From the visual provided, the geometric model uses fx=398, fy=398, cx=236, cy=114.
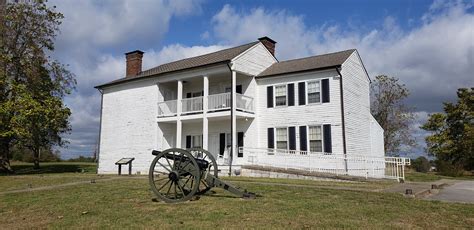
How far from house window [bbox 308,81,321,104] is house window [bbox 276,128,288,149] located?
7.01ft

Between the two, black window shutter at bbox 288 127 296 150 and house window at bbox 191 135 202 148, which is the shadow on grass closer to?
house window at bbox 191 135 202 148

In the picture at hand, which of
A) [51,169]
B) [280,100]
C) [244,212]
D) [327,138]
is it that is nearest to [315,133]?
[327,138]

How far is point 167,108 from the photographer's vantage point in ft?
79.6

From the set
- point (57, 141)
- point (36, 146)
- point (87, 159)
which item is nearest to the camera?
point (36, 146)

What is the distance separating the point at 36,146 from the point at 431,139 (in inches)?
1210

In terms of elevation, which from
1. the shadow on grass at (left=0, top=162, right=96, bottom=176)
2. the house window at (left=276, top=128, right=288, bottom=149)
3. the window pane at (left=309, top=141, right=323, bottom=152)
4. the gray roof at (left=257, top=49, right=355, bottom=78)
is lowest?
the shadow on grass at (left=0, top=162, right=96, bottom=176)

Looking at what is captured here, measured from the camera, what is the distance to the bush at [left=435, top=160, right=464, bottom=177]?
25500mm

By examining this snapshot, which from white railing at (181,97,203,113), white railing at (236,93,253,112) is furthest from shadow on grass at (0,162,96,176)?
white railing at (236,93,253,112)

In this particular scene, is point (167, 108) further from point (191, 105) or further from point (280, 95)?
point (280, 95)

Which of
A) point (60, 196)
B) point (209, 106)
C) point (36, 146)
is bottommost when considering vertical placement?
point (60, 196)

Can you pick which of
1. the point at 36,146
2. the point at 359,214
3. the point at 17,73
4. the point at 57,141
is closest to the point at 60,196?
the point at 359,214

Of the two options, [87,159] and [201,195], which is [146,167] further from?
[87,159]

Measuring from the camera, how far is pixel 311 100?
20672 mm

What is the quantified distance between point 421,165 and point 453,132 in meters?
5.37
